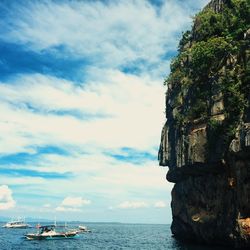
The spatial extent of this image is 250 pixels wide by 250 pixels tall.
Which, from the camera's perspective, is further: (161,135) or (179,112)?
(161,135)

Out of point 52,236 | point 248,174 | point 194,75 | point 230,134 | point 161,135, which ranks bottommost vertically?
point 52,236

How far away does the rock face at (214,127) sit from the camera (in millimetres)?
43875

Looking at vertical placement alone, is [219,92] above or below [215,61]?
below

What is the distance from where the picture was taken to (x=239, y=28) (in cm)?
4984

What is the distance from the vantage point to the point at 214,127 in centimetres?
4600

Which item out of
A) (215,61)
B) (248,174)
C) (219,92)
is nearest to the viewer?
(248,174)

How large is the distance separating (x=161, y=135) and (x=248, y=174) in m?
23.4

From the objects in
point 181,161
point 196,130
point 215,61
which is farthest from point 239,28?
point 181,161

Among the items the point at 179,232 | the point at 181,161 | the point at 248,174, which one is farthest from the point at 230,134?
the point at 179,232

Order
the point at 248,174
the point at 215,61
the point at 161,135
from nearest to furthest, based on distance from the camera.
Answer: the point at 248,174
the point at 215,61
the point at 161,135

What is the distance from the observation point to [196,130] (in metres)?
49.8

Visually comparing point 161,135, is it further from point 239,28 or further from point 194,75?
point 239,28

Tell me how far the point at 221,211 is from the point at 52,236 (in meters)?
42.9

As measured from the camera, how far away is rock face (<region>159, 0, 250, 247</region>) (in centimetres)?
4388
